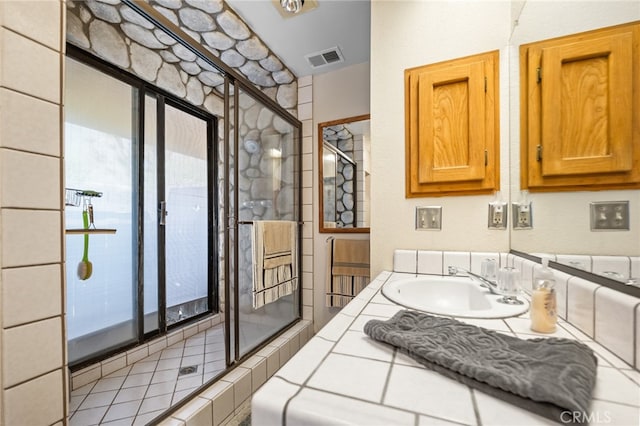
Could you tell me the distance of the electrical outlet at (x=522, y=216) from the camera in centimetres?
100

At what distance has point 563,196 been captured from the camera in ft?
2.59

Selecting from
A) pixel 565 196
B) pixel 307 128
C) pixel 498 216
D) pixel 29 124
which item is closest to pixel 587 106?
pixel 565 196

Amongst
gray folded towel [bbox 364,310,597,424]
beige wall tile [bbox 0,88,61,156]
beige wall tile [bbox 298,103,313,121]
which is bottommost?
gray folded towel [bbox 364,310,597,424]

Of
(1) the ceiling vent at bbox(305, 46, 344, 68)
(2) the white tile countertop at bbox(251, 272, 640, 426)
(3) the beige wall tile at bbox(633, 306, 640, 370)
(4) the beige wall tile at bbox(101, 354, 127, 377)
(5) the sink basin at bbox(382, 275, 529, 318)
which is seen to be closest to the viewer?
(2) the white tile countertop at bbox(251, 272, 640, 426)

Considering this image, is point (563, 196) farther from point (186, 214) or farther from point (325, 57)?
point (186, 214)

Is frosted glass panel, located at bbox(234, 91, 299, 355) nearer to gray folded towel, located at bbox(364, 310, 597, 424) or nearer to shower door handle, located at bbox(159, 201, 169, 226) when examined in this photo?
shower door handle, located at bbox(159, 201, 169, 226)

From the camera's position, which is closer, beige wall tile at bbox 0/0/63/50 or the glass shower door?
beige wall tile at bbox 0/0/63/50

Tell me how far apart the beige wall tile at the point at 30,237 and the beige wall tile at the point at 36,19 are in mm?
495

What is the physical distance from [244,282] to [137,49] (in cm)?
→ 173

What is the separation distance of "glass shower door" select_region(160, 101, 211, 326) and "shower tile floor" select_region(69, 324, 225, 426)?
1.26 feet

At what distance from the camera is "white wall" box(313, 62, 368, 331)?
217 cm

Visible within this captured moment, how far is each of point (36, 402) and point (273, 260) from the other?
1248 mm

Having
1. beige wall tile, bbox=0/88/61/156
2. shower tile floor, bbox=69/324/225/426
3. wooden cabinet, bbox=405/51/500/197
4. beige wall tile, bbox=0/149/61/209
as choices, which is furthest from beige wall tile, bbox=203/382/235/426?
wooden cabinet, bbox=405/51/500/197

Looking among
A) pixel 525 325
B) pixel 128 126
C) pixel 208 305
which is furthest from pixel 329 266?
pixel 128 126
